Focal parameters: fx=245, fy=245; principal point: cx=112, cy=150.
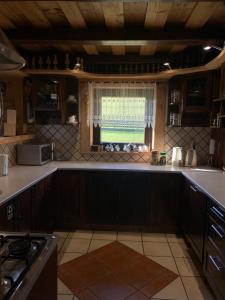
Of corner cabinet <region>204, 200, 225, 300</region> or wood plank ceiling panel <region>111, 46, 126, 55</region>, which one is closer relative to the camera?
corner cabinet <region>204, 200, 225, 300</region>

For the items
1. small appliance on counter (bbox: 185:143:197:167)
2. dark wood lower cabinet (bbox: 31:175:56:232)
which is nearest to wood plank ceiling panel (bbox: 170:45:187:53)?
small appliance on counter (bbox: 185:143:197:167)

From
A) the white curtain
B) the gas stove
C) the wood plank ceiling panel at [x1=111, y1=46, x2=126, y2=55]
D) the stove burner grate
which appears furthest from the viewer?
the white curtain

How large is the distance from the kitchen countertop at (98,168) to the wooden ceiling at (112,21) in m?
1.47

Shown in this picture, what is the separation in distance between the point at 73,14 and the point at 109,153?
1.98m

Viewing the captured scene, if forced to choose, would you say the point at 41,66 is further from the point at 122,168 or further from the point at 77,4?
the point at 122,168

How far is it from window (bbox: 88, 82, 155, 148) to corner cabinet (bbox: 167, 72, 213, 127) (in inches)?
12.8

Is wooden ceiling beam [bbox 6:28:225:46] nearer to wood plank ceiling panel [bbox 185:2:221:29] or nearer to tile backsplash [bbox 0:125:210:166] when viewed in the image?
wood plank ceiling panel [bbox 185:2:221:29]

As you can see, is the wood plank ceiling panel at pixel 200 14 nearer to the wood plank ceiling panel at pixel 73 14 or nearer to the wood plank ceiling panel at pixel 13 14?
the wood plank ceiling panel at pixel 73 14

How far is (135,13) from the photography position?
230 cm

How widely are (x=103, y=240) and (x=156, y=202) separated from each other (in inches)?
32.4

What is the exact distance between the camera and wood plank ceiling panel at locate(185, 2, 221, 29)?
2084 mm

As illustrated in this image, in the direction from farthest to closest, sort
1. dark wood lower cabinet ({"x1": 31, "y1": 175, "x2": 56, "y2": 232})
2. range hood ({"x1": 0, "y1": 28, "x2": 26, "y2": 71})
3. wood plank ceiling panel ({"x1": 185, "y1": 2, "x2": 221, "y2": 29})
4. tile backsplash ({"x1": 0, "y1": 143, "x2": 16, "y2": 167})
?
tile backsplash ({"x1": 0, "y1": 143, "x2": 16, "y2": 167})
dark wood lower cabinet ({"x1": 31, "y1": 175, "x2": 56, "y2": 232})
wood plank ceiling panel ({"x1": 185, "y1": 2, "x2": 221, "y2": 29})
range hood ({"x1": 0, "y1": 28, "x2": 26, "y2": 71})

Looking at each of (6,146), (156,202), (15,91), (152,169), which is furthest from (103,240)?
(15,91)

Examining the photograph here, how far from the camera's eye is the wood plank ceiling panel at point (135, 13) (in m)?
2.14
